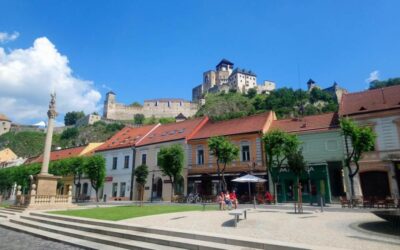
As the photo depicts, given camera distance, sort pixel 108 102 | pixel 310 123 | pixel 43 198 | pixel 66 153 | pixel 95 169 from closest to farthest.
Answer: pixel 43 198
pixel 310 123
pixel 95 169
pixel 66 153
pixel 108 102

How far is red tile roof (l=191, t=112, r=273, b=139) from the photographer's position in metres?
33.5

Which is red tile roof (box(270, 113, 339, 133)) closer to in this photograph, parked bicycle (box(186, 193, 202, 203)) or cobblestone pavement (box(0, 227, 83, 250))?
parked bicycle (box(186, 193, 202, 203))

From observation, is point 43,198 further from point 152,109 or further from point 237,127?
point 152,109

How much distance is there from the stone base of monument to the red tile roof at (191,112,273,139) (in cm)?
1746

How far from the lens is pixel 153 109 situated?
454 ft

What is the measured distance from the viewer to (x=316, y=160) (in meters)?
29.5

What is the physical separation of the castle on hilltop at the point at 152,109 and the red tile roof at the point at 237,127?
97.6 metres

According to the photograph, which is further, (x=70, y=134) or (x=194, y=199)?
(x=70, y=134)

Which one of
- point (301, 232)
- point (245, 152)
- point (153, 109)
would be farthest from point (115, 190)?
point (153, 109)

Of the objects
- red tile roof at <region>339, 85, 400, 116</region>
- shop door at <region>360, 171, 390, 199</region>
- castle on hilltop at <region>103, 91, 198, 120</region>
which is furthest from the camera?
castle on hilltop at <region>103, 91, 198, 120</region>

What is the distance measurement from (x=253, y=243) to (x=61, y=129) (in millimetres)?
141275

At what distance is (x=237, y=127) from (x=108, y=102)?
115235 mm

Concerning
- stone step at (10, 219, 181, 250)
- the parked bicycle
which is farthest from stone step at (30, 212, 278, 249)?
the parked bicycle

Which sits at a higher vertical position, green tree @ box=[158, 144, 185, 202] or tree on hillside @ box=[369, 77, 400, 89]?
tree on hillside @ box=[369, 77, 400, 89]
